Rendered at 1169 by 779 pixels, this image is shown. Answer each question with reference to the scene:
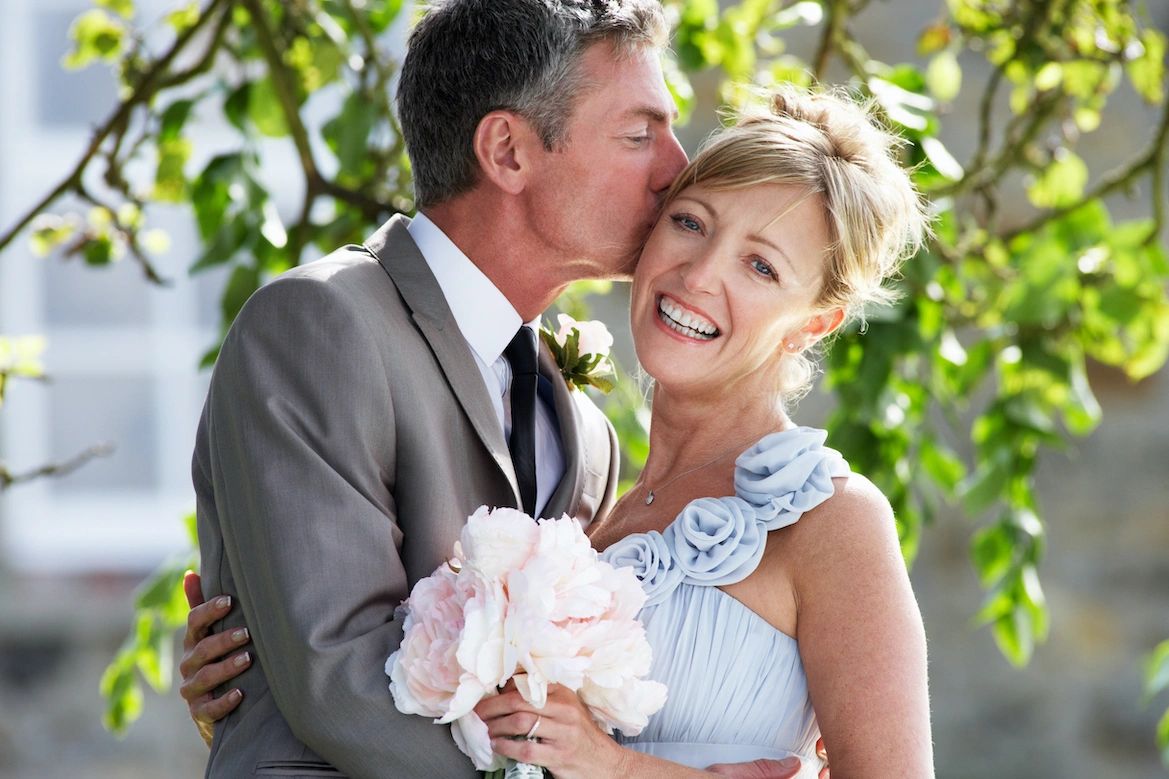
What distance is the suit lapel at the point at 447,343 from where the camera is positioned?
1.93 meters

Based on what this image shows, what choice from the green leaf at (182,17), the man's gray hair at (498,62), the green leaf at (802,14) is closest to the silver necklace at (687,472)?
the man's gray hair at (498,62)

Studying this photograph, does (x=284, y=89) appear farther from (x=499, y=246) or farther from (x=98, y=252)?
(x=499, y=246)

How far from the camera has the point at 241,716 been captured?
1859 mm

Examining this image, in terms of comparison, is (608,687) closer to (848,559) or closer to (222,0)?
(848,559)

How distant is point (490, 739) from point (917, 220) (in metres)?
0.98

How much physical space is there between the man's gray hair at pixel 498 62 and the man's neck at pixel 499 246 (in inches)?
1.4

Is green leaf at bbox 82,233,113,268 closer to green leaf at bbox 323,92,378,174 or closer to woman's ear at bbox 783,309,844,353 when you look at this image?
green leaf at bbox 323,92,378,174

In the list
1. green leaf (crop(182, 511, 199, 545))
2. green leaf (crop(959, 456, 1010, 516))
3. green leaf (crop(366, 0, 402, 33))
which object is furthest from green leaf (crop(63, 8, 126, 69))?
green leaf (crop(959, 456, 1010, 516))

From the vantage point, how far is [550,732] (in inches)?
65.2

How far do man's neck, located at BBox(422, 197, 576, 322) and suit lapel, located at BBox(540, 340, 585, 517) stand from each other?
0.41ft

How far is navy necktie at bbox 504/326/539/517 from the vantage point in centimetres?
205

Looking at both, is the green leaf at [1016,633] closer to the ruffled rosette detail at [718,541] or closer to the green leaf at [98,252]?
the ruffled rosette detail at [718,541]

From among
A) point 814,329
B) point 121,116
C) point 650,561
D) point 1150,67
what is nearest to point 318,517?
point 650,561

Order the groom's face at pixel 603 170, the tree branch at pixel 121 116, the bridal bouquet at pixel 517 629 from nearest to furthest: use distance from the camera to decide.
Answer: the bridal bouquet at pixel 517 629, the groom's face at pixel 603 170, the tree branch at pixel 121 116
